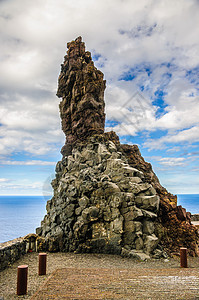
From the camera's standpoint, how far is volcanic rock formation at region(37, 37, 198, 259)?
52.5ft

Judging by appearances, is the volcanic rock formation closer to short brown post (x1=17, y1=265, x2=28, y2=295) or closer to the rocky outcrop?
the rocky outcrop

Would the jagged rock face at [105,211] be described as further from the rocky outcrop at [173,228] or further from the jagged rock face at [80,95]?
the jagged rock face at [80,95]

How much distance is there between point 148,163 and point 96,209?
1000cm

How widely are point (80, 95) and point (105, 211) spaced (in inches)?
545

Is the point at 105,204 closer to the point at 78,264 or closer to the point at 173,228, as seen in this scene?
the point at 78,264

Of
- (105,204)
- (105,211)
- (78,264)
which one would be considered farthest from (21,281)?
(105,204)

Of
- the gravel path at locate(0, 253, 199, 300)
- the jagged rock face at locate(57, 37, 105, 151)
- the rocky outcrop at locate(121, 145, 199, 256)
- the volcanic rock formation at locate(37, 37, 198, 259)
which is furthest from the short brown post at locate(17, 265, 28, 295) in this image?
the jagged rock face at locate(57, 37, 105, 151)

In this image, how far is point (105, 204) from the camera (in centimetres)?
1722

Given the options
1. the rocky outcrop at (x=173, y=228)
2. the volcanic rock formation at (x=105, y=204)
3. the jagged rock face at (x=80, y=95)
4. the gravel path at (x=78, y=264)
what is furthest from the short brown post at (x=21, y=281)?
the jagged rock face at (x=80, y=95)

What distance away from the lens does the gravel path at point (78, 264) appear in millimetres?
11008

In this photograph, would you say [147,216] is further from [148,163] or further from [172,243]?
[148,163]

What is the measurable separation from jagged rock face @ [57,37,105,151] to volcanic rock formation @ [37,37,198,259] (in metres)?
0.12

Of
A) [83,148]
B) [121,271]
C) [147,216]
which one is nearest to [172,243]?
[147,216]

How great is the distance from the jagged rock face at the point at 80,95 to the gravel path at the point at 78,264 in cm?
1267
